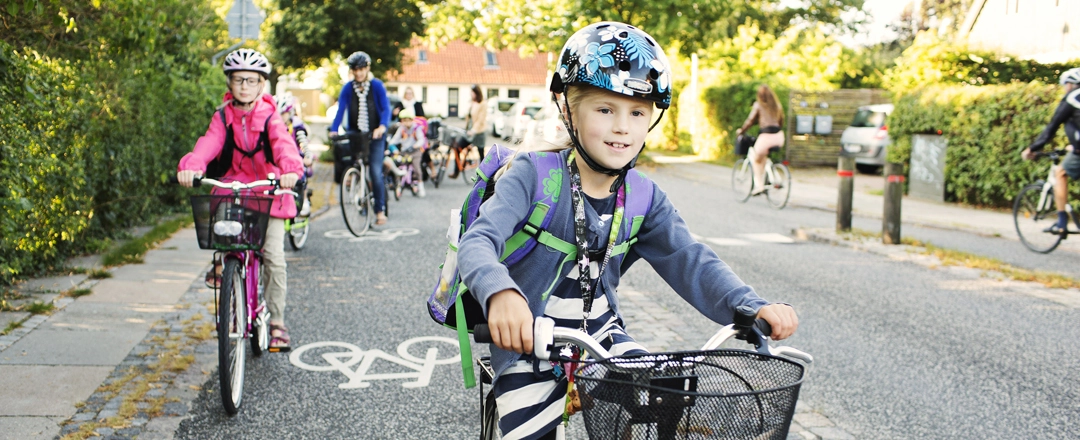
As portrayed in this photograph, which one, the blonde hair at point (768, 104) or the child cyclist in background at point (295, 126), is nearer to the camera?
the child cyclist in background at point (295, 126)

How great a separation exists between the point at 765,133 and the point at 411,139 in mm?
5522

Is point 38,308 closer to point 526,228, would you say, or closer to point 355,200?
point 355,200

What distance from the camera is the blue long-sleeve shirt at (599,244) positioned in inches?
93.2

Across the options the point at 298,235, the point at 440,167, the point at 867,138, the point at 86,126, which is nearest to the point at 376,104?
the point at 298,235

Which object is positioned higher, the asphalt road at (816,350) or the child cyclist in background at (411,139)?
the child cyclist in background at (411,139)

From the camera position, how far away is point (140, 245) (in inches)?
353

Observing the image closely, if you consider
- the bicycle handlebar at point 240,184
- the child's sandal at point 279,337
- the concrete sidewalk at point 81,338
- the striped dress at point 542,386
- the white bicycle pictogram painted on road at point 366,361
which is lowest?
the white bicycle pictogram painted on road at point 366,361

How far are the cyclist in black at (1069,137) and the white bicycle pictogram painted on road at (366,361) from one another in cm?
736

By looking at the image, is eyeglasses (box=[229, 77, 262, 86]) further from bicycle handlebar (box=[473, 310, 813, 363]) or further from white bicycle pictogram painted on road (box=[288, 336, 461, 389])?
bicycle handlebar (box=[473, 310, 813, 363])

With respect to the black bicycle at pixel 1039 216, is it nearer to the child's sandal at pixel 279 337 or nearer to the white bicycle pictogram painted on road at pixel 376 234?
the white bicycle pictogram painted on road at pixel 376 234

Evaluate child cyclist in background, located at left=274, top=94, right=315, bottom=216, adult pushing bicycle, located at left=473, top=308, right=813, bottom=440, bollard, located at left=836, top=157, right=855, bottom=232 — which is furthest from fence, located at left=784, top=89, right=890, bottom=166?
adult pushing bicycle, located at left=473, top=308, right=813, bottom=440

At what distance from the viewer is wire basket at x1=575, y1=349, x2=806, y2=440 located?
1.85 meters

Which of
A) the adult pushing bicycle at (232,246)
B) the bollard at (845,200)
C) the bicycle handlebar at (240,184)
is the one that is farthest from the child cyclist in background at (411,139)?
the adult pushing bicycle at (232,246)

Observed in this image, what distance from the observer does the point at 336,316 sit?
683cm
